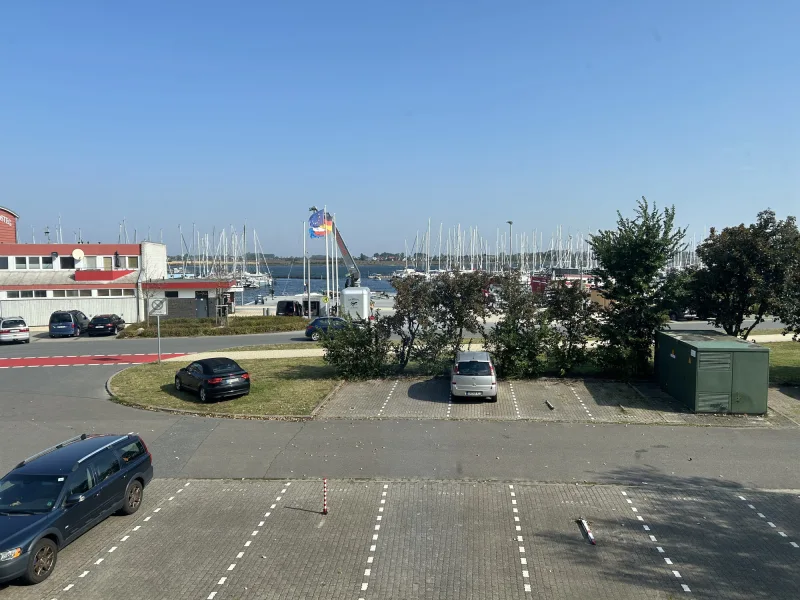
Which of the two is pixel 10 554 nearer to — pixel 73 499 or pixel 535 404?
pixel 73 499

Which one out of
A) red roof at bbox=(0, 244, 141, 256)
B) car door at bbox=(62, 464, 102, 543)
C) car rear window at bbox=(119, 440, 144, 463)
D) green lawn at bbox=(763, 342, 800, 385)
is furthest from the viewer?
red roof at bbox=(0, 244, 141, 256)

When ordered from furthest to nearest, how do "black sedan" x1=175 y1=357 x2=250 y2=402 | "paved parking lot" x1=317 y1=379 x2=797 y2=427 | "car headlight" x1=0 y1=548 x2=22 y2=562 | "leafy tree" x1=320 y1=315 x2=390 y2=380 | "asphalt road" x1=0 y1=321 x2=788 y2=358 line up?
"asphalt road" x1=0 y1=321 x2=788 y2=358, "leafy tree" x1=320 y1=315 x2=390 y2=380, "black sedan" x1=175 y1=357 x2=250 y2=402, "paved parking lot" x1=317 y1=379 x2=797 y2=427, "car headlight" x1=0 y1=548 x2=22 y2=562

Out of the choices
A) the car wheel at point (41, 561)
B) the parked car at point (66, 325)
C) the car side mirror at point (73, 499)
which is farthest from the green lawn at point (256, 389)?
the parked car at point (66, 325)

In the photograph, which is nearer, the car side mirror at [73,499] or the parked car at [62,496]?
the parked car at [62,496]

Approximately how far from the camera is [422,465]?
13484 mm

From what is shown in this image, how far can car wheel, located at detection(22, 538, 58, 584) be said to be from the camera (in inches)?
328

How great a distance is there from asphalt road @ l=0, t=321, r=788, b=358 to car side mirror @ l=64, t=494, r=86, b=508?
22.2m

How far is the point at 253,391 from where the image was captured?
67.4 ft

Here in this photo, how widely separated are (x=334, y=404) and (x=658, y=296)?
37.4 feet

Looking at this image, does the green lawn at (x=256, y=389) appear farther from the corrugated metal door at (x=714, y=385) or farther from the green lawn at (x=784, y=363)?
the green lawn at (x=784, y=363)

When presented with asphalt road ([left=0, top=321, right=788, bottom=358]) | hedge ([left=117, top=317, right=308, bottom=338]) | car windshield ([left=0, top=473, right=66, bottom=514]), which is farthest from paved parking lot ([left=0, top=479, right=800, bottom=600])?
hedge ([left=117, top=317, right=308, bottom=338])

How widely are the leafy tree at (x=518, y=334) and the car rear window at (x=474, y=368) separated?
2.48m

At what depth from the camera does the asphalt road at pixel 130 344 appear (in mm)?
31078

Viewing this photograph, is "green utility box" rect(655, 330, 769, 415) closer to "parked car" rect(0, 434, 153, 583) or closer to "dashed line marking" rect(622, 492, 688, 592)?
"dashed line marking" rect(622, 492, 688, 592)
